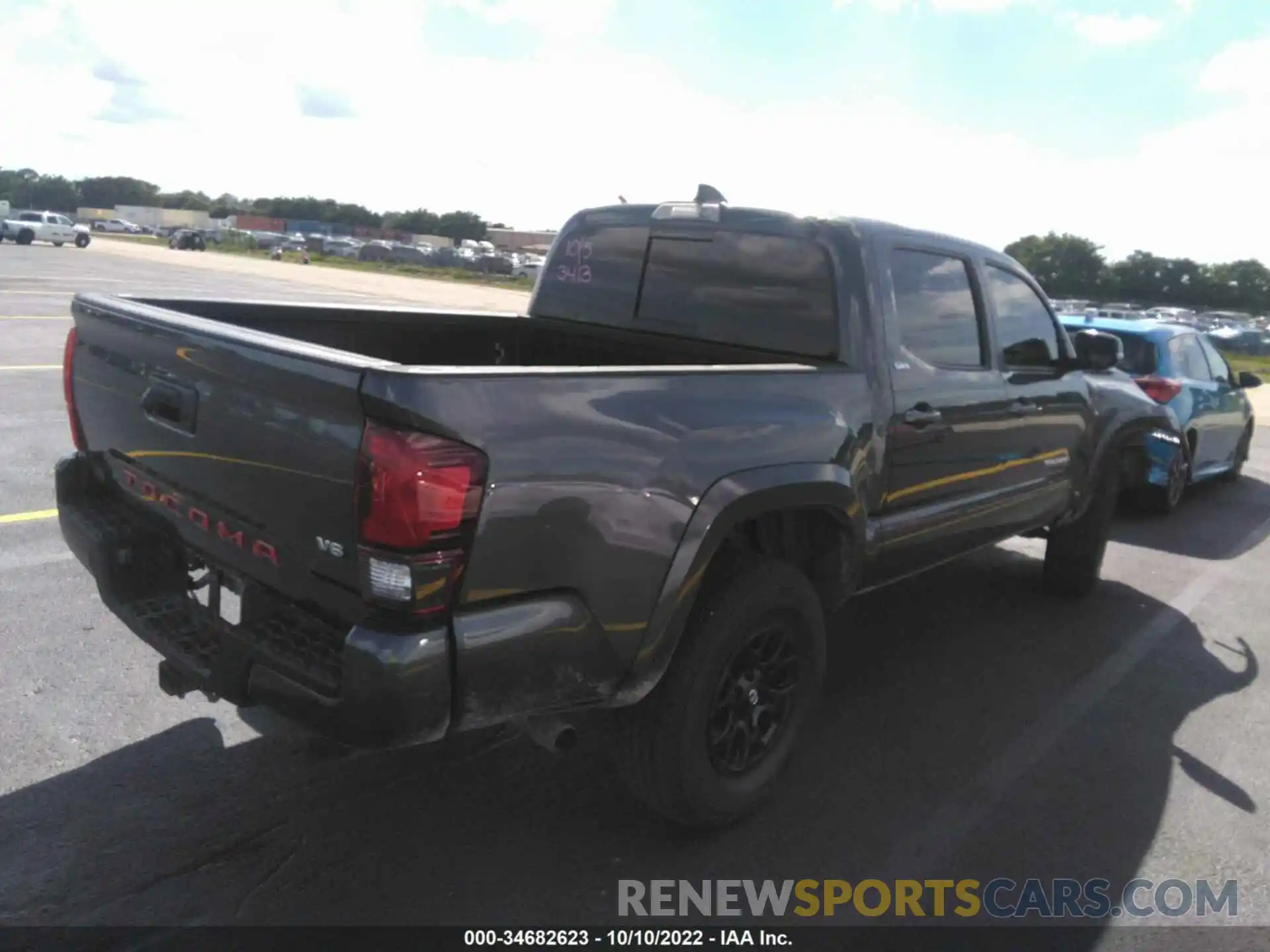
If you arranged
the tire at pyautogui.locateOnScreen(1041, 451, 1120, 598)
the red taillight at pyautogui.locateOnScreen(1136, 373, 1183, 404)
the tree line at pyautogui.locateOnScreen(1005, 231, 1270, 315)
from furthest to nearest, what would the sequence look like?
the tree line at pyautogui.locateOnScreen(1005, 231, 1270, 315)
the red taillight at pyautogui.locateOnScreen(1136, 373, 1183, 404)
the tire at pyautogui.locateOnScreen(1041, 451, 1120, 598)

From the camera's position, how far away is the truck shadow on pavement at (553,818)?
A: 2844 mm

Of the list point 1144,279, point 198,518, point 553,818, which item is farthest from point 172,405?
point 1144,279

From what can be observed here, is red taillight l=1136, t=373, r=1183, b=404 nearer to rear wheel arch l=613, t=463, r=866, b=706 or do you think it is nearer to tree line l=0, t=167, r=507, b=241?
rear wheel arch l=613, t=463, r=866, b=706

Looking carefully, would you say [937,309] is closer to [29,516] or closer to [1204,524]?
[29,516]

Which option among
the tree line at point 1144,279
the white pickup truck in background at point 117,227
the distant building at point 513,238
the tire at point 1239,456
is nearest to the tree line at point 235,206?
the distant building at point 513,238

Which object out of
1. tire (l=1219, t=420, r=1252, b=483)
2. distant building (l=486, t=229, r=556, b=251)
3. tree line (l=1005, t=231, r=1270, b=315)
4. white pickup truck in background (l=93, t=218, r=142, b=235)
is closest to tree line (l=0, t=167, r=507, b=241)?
distant building (l=486, t=229, r=556, b=251)

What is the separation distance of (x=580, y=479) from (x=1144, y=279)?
275ft

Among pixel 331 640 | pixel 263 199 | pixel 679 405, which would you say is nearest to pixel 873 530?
pixel 679 405

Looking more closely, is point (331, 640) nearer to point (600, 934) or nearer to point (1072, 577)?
point (600, 934)

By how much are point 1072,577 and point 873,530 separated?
2.64m

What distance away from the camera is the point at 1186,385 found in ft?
27.0

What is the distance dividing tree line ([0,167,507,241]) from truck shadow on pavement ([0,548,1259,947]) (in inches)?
5110

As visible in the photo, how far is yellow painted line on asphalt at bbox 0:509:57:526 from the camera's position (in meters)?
5.85

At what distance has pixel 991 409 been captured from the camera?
4547 millimetres
